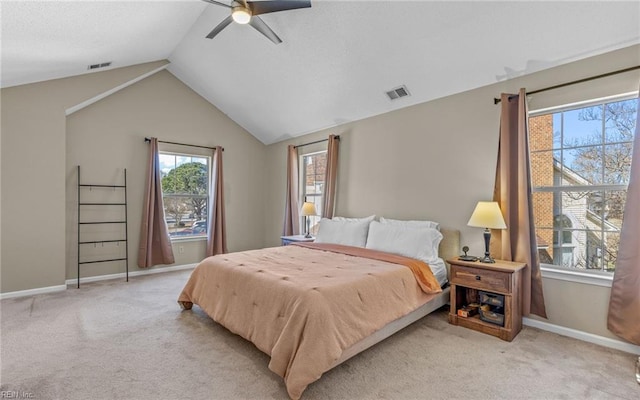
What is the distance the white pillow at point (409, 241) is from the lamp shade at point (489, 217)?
498 mm

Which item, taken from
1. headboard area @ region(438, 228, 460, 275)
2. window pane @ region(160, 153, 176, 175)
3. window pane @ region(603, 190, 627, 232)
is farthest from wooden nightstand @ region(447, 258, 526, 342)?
window pane @ region(160, 153, 176, 175)

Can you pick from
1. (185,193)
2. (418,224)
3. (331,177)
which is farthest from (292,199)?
(418,224)

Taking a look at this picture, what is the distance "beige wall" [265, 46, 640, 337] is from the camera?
2.73m

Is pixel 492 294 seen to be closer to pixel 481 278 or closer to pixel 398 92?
pixel 481 278

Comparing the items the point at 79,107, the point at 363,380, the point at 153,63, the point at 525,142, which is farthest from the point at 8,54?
the point at 525,142

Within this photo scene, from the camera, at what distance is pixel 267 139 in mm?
6355

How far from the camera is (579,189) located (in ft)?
9.46

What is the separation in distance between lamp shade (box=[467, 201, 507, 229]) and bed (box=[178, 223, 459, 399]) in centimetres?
64

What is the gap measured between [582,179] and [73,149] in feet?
20.8

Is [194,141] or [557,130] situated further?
[194,141]

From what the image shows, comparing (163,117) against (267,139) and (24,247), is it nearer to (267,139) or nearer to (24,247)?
(267,139)

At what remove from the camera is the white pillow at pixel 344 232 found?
13.1ft

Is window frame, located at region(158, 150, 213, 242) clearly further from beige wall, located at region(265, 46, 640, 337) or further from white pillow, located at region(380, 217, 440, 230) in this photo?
white pillow, located at region(380, 217, 440, 230)

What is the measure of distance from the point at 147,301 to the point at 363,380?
289 centimetres
